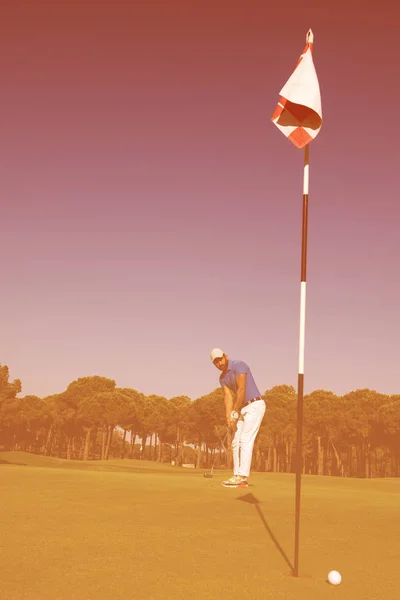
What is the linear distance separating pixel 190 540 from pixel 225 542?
43 centimetres

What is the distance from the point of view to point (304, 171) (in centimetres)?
752

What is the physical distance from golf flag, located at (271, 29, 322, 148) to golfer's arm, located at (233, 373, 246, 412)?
6.39 meters

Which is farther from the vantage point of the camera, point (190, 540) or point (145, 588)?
point (190, 540)

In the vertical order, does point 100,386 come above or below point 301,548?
above

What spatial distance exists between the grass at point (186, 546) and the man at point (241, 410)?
184 cm

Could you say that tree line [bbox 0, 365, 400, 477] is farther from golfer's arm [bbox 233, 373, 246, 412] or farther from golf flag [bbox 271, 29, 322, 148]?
golf flag [bbox 271, 29, 322, 148]

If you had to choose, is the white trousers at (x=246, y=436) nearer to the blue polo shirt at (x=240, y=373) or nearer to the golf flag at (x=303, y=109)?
the blue polo shirt at (x=240, y=373)

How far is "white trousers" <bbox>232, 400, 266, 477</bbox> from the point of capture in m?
13.3

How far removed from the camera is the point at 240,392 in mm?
13234

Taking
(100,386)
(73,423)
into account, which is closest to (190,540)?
(73,423)

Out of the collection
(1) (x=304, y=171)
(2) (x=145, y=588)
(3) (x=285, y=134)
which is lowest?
→ (2) (x=145, y=588)

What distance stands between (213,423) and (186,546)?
80.4 metres

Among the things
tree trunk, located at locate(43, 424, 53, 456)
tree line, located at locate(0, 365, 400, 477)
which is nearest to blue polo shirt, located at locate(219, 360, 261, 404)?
tree line, located at locate(0, 365, 400, 477)

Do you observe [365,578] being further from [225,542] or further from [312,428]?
[312,428]
